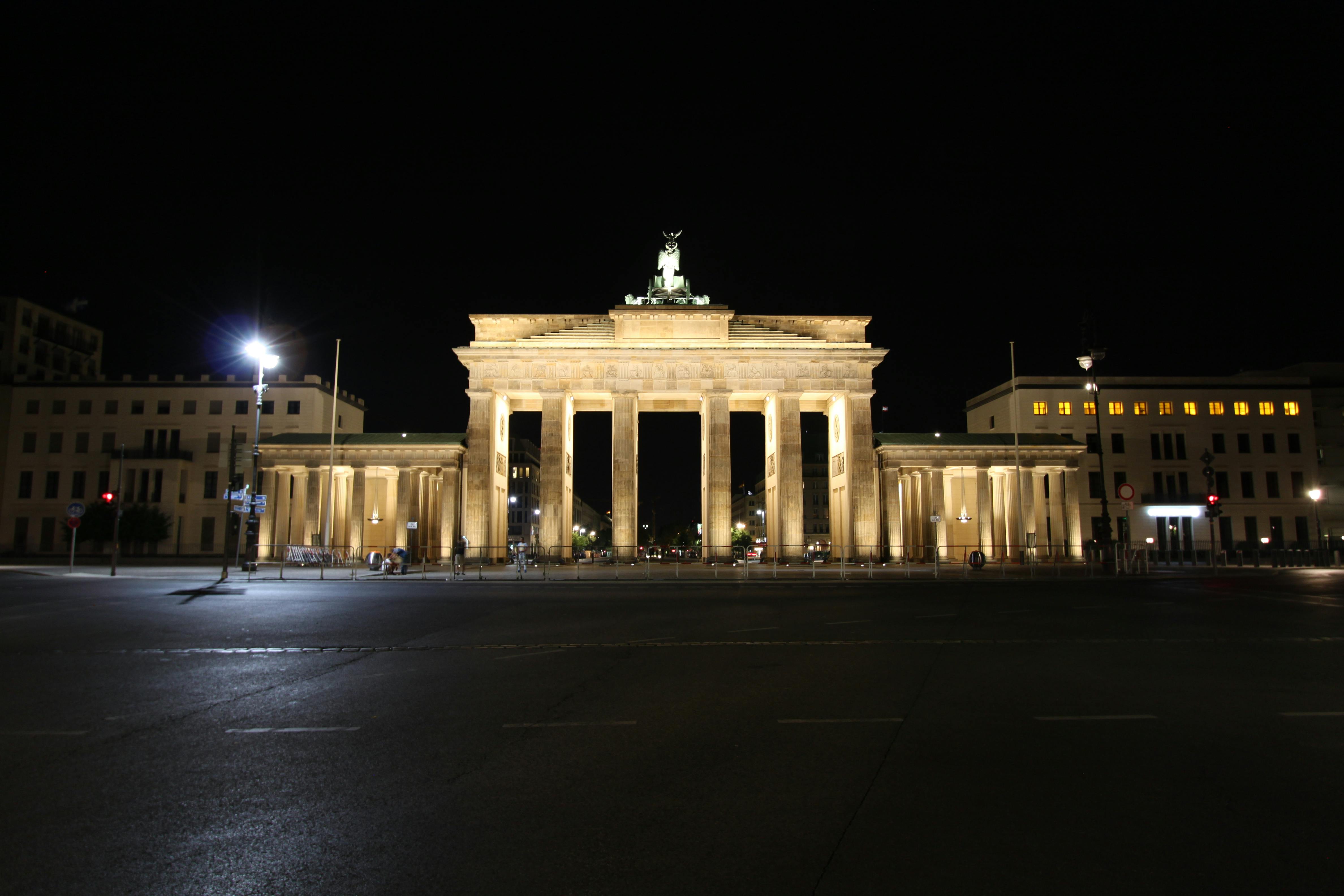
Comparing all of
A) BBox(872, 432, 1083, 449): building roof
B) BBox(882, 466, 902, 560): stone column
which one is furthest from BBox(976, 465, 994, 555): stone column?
BBox(882, 466, 902, 560): stone column

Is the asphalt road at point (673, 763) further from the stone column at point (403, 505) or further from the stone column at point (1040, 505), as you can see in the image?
the stone column at point (1040, 505)

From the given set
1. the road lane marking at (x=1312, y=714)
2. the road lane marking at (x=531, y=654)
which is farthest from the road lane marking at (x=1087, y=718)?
the road lane marking at (x=531, y=654)

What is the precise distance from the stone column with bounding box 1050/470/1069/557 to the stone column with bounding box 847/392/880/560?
1349 centimetres

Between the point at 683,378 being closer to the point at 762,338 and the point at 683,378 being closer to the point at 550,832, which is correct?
the point at 762,338

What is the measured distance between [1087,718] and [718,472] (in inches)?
1798

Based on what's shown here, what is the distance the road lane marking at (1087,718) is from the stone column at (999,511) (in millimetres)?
54113

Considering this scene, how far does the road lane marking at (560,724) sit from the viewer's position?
835cm

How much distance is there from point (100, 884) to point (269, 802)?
1.44 m

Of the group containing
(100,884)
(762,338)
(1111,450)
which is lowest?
(100,884)

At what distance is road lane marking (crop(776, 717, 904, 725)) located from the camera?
27.8 feet

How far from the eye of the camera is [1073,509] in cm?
5794

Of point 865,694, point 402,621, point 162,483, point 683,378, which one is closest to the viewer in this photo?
point 865,694

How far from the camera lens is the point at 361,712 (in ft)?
29.6

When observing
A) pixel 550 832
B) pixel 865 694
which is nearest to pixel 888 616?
pixel 865 694
